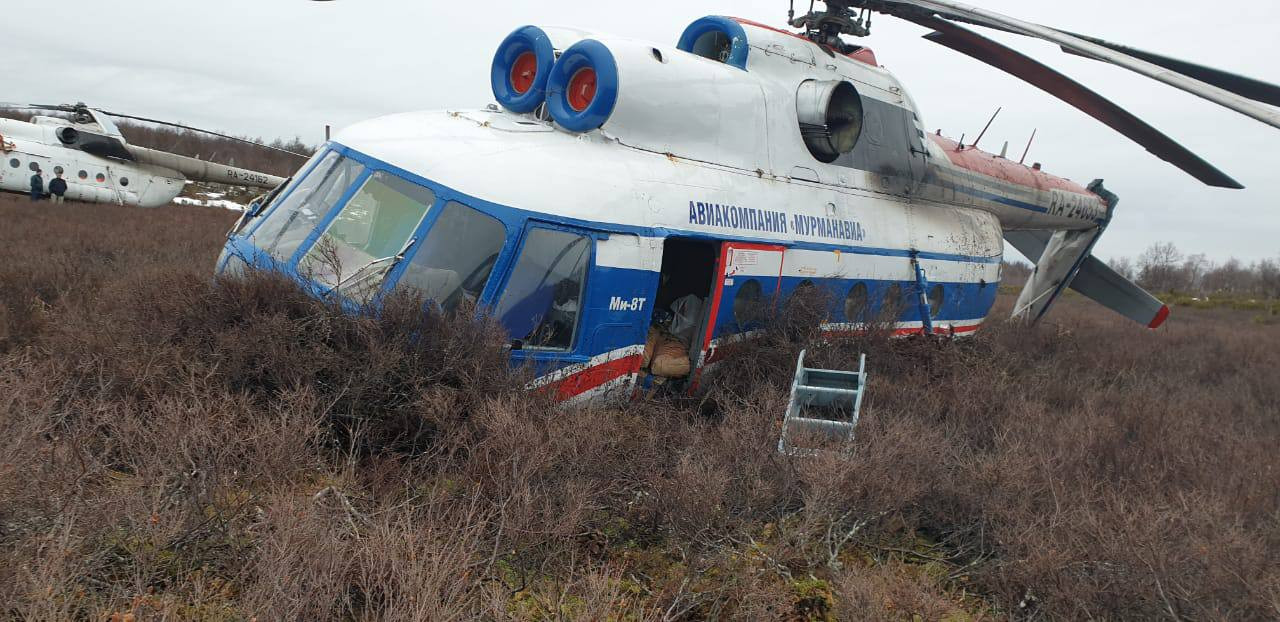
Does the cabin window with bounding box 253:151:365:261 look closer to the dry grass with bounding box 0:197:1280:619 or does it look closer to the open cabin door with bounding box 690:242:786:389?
the dry grass with bounding box 0:197:1280:619

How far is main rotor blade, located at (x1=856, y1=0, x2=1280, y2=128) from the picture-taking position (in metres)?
4.72

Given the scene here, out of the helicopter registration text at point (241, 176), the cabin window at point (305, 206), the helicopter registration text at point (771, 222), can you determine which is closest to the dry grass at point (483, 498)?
the cabin window at point (305, 206)

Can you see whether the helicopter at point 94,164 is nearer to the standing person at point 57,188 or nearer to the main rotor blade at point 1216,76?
the standing person at point 57,188

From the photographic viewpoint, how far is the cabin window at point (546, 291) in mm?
4973

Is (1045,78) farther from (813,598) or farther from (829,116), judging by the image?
(813,598)

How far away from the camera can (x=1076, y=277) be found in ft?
42.3

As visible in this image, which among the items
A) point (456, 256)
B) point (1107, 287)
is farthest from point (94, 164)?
point (1107, 287)

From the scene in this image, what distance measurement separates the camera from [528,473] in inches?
150

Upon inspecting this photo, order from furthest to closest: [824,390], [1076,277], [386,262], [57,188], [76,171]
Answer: [76,171]
[57,188]
[1076,277]
[824,390]
[386,262]

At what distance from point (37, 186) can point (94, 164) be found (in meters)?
1.27

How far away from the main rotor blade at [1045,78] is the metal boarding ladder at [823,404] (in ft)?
13.5

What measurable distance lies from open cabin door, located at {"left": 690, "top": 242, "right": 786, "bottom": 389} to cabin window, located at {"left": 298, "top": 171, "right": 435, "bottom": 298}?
7.38 ft

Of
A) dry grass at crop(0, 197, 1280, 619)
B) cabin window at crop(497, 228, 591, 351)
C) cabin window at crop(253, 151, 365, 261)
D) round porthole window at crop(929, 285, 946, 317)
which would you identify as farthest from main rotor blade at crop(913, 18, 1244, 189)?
cabin window at crop(253, 151, 365, 261)

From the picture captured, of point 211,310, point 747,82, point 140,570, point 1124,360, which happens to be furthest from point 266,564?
point 1124,360
